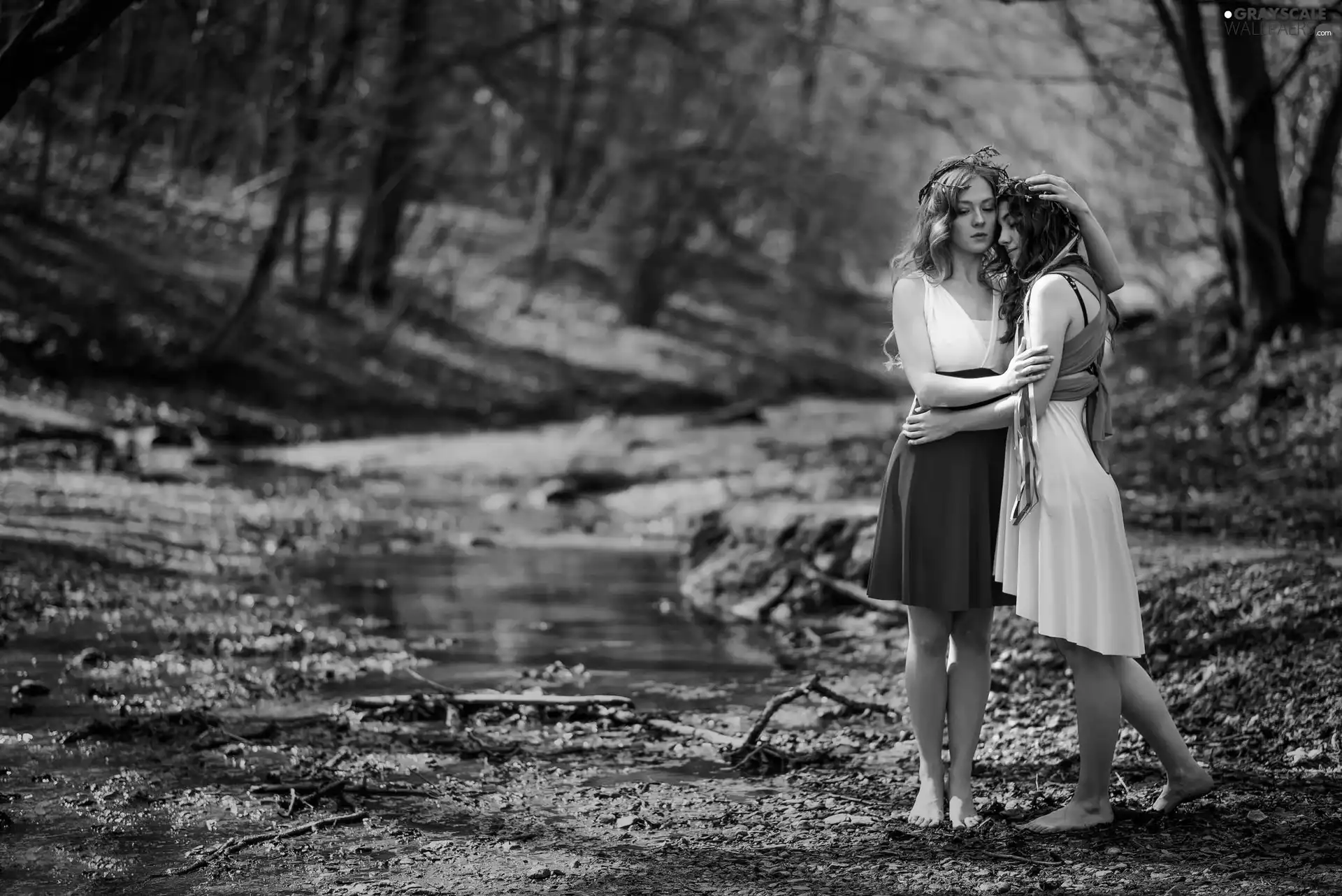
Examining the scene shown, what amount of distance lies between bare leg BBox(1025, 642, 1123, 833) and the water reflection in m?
2.96

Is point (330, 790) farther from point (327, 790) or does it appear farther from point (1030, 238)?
point (1030, 238)

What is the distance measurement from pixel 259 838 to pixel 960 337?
2.96m

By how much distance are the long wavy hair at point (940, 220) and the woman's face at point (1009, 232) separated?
0.11ft

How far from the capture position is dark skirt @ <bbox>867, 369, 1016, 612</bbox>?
463cm

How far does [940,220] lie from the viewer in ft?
15.4

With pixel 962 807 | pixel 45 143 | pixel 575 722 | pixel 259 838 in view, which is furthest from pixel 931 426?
pixel 45 143

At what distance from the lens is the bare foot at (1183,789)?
4.57 metres

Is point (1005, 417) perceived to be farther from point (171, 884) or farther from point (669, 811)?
point (171, 884)

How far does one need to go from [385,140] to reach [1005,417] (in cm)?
2337

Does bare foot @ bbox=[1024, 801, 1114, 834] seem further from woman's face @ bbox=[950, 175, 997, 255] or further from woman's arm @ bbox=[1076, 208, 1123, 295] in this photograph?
woman's face @ bbox=[950, 175, 997, 255]


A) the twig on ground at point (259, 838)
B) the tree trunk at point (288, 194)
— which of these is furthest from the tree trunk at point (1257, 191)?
the tree trunk at point (288, 194)

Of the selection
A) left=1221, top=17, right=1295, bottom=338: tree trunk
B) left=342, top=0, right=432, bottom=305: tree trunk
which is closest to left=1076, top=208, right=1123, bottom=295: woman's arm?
left=1221, top=17, right=1295, bottom=338: tree trunk

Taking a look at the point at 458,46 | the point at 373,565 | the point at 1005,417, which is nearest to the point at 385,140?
the point at 458,46

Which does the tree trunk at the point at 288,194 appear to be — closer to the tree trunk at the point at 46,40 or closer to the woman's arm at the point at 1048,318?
the tree trunk at the point at 46,40
